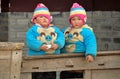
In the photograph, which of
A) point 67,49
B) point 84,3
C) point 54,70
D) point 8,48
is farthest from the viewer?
point 84,3

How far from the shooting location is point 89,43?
4.38 meters

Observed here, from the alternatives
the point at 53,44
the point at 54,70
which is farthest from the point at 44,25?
the point at 54,70

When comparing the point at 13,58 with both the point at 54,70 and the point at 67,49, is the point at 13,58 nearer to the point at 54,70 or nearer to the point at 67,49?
the point at 54,70

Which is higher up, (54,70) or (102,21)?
(102,21)

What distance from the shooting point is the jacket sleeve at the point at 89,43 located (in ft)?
13.7

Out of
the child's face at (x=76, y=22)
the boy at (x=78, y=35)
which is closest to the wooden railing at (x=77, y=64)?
the boy at (x=78, y=35)

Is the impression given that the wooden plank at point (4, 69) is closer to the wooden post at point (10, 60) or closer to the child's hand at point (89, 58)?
the wooden post at point (10, 60)

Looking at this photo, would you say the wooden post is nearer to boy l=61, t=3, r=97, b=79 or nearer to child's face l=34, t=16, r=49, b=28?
boy l=61, t=3, r=97, b=79

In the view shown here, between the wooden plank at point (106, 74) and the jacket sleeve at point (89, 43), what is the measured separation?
0.17 metres

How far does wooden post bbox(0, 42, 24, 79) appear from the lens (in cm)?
377

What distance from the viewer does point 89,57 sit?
4055 millimetres

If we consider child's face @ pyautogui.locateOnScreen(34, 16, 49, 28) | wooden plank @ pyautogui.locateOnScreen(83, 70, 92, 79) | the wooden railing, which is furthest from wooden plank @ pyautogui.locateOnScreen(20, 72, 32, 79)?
child's face @ pyautogui.locateOnScreen(34, 16, 49, 28)

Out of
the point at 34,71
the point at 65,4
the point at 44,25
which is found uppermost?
the point at 65,4

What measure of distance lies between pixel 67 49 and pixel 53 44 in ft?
0.86
